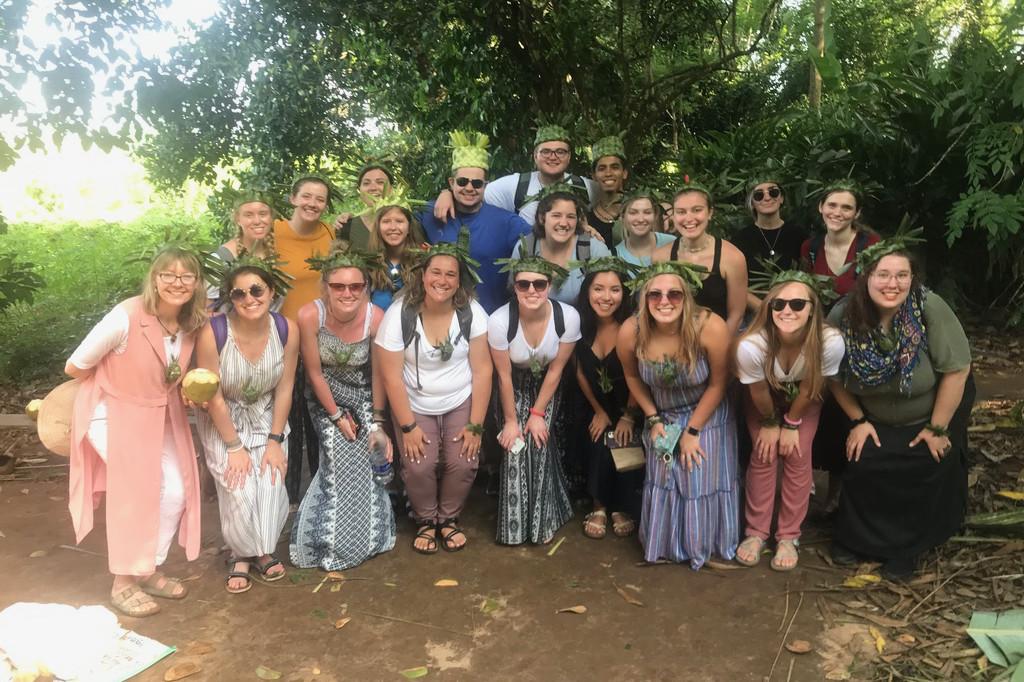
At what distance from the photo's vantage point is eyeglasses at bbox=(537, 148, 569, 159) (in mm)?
5164

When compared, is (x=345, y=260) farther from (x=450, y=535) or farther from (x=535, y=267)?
(x=450, y=535)

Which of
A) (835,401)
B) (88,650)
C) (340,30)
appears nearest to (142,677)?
(88,650)

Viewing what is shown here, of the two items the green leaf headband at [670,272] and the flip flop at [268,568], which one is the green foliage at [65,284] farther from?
the green leaf headband at [670,272]

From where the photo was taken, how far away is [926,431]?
3.76 meters

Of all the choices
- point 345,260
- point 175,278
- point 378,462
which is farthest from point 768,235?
point 175,278

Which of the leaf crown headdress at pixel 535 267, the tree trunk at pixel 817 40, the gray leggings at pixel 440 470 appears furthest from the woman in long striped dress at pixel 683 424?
the tree trunk at pixel 817 40

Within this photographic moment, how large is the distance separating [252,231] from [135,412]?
1299 mm

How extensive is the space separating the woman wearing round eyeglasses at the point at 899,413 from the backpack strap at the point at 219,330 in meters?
3.09

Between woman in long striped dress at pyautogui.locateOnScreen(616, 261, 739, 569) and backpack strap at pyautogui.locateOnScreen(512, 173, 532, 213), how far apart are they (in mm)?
1598

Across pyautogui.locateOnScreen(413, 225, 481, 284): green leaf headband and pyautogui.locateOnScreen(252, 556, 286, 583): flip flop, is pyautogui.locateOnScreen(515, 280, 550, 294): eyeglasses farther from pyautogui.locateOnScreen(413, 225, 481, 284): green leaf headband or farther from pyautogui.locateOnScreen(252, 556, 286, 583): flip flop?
pyautogui.locateOnScreen(252, 556, 286, 583): flip flop

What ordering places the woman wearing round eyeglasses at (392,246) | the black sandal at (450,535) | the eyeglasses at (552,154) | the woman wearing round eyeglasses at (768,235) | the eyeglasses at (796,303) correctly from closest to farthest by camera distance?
the eyeglasses at (796,303) → the black sandal at (450,535) → the woman wearing round eyeglasses at (392,246) → the woman wearing round eyeglasses at (768,235) → the eyeglasses at (552,154)

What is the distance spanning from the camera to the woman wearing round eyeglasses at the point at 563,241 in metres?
4.45

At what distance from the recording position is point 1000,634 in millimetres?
3262

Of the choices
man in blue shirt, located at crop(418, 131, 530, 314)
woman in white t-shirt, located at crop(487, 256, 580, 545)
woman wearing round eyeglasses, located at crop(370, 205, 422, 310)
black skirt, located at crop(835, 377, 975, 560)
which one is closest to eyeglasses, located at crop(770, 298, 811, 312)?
black skirt, located at crop(835, 377, 975, 560)
